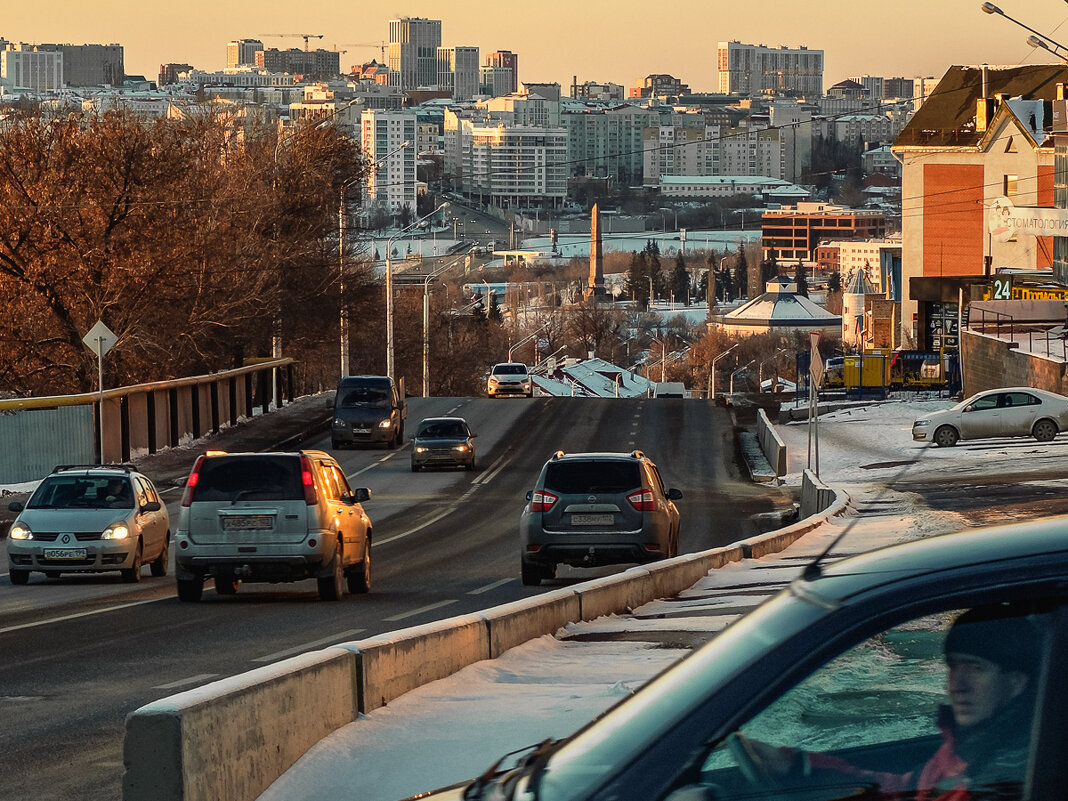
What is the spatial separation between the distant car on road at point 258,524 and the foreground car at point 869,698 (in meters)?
14.9

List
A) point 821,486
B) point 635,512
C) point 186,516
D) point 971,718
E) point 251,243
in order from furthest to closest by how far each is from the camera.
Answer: point 251,243
point 821,486
point 635,512
point 186,516
point 971,718

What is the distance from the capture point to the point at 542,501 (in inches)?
797

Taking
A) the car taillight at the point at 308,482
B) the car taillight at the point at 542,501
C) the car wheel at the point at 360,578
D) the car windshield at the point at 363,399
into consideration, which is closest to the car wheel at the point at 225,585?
the car taillight at the point at 308,482

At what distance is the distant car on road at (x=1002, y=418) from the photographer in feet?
141

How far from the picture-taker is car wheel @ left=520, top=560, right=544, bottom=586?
67.0 ft

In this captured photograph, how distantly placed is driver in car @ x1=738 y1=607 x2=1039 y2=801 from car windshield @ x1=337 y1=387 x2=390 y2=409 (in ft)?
147

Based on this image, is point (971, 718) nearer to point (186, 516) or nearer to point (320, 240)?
point (186, 516)

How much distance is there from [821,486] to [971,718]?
90.5ft

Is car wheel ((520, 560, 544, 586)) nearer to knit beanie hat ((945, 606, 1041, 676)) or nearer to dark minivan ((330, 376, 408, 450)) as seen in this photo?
knit beanie hat ((945, 606, 1041, 676))

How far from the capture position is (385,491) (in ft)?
127

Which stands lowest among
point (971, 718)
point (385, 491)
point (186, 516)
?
point (385, 491)

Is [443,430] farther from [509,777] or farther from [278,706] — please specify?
[509,777]

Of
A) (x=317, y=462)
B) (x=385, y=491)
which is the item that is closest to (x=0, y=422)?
(x=385, y=491)

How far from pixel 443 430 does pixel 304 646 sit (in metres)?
30.1
